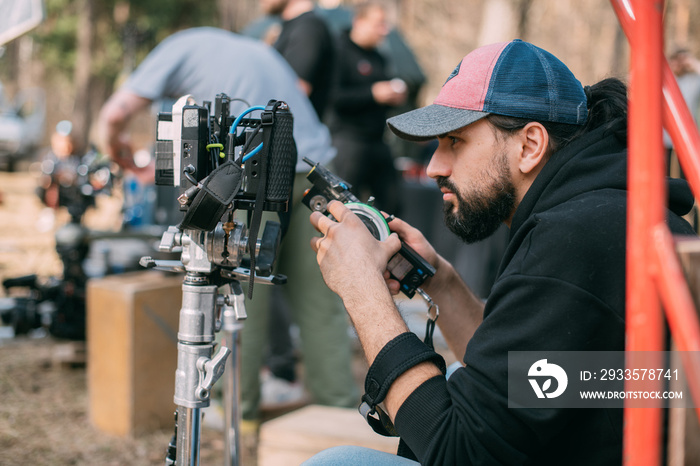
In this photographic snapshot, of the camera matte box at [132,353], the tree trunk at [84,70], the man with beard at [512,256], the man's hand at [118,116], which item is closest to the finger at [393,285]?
the man with beard at [512,256]

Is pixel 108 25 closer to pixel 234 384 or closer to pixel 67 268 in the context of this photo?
pixel 67 268

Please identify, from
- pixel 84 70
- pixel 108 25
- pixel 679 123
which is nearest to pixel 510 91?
pixel 679 123

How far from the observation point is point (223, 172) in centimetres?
133

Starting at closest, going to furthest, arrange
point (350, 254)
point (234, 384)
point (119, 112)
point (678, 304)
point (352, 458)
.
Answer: point (678, 304) → point (350, 254) → point (352, 458) → point (234, 384) → point (119, 112)

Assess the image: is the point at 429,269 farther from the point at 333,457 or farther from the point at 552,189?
the point at 333,457

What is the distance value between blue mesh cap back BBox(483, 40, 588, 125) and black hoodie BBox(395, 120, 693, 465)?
0.25 meters

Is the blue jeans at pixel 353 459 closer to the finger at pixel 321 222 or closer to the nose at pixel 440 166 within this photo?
the finger at pixel 321 222

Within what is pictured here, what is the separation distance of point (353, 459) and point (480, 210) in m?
0.63

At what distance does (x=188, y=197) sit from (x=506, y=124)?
2.27 feet

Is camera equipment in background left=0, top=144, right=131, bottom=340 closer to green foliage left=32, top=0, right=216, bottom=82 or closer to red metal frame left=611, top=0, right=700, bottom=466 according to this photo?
red metal frame left=611, top=0, right=700, bottom=466

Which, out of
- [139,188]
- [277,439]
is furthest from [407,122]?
[139,188]

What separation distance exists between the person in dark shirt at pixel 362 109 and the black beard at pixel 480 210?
291 cm

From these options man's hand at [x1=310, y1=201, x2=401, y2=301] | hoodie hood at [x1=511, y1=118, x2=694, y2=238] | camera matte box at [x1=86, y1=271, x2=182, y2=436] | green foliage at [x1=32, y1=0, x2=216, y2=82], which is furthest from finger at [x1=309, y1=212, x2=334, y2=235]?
green foliage at [x1=32, y1=0, x2=216, y2=82]

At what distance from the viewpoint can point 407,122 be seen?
1.62 m
